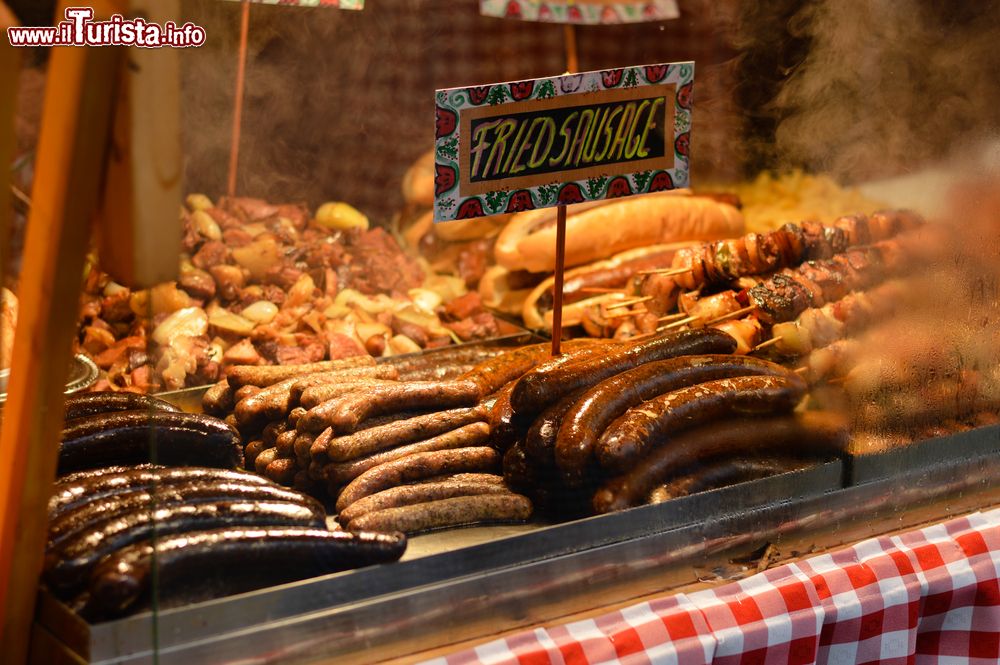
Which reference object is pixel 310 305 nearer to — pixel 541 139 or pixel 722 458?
pixel 541 139

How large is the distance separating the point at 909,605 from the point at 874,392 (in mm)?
509

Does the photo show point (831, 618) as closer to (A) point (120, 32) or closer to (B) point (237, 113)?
(A) point (120, 32)

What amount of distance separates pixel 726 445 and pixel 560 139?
30.7 inches

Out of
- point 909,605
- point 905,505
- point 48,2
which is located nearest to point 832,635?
point 909,605

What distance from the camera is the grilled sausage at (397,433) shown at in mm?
2344

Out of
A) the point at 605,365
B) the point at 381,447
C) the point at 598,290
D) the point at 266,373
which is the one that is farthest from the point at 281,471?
the point at 598,290

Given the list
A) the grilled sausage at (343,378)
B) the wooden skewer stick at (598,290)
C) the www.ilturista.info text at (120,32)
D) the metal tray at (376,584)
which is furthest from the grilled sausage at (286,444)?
the wooden skewer stick at (598,290)

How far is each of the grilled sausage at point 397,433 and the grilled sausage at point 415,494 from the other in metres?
0.13

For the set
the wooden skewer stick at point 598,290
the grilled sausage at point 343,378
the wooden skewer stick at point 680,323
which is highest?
the wooden skewer stick at point 598,290

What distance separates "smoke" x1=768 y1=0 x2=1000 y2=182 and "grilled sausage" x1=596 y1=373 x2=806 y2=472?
657mm

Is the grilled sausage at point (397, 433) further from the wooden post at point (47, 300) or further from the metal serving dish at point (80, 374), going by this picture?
the metal serving dish at point (80, 374)

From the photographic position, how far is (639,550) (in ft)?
7.32

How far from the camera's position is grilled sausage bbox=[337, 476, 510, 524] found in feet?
7.23

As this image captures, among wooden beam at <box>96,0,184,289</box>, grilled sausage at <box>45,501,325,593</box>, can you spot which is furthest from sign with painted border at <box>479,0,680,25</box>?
grilled sausage at <box>45,501,325,593</box>
